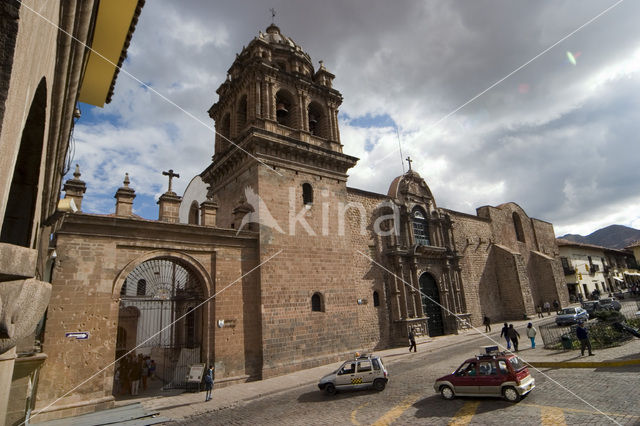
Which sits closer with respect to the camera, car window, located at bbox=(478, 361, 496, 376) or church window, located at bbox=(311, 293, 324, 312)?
car window, located at bbox=(478, 361, 496, 376)

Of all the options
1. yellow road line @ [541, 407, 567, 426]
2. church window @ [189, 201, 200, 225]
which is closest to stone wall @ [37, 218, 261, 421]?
church window @ [189, 201, 200, 225]

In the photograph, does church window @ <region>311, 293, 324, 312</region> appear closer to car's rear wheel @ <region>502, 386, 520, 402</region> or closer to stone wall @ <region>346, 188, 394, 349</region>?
stone wall @ <region>346, 188, 394, 349</region>

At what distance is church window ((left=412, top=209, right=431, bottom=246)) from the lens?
76.8ft

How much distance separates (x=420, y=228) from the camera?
23.9m

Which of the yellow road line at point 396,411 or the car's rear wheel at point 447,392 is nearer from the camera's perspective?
the yellow road line at point 396,411

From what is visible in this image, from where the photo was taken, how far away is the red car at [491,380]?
820 centimetres

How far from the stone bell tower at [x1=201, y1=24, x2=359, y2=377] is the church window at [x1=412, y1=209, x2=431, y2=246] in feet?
23.8

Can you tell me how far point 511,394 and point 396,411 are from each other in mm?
2708

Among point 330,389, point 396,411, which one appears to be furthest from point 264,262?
point 396,411

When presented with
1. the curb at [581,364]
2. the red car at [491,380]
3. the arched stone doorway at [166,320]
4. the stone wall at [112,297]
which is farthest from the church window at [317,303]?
the curb at [581,364]

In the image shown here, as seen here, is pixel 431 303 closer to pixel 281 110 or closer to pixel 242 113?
pixel 281 110

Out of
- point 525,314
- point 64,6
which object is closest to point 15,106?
point 64,6

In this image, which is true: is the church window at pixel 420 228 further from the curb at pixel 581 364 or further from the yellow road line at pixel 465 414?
the yellow road line at pixel 465 414

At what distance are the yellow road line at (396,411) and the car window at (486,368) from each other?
74.0 inches
